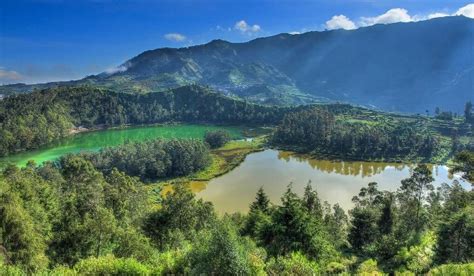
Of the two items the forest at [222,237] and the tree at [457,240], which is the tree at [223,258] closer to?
the forest at [222,237]

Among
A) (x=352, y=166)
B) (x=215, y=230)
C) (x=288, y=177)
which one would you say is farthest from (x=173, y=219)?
(x=352, y=166)

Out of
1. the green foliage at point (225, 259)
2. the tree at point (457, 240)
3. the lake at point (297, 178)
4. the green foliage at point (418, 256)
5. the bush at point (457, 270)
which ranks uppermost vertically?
the green foliage at point (225, 259)

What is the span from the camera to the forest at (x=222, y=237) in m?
23.4

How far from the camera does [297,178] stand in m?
91.8

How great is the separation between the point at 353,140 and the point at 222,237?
107284 mm

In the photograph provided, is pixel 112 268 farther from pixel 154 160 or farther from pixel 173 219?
pixel 154 160

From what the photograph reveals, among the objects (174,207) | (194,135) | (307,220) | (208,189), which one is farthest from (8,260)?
(194,135)

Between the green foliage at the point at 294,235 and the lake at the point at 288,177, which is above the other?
the green foliage at the point at 294,235

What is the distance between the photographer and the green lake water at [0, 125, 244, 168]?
131250 mm

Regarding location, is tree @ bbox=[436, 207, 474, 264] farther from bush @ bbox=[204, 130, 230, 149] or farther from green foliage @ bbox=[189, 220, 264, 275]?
bush @ bbox=[204, 130, 230, 149]

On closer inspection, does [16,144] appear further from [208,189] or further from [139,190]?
[139,190]

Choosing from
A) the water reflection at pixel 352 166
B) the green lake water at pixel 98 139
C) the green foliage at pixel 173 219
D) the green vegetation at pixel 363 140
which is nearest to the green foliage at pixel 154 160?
the water reflection at pixel 352 166

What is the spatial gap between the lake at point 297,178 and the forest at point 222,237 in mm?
20280

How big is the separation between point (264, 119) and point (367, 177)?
102 m
